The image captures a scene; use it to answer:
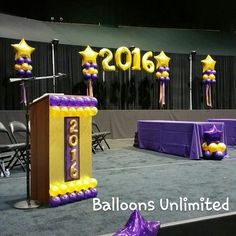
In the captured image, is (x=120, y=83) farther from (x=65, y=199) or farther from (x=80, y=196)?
(x=65, y=199)

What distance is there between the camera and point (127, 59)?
9.73 meters

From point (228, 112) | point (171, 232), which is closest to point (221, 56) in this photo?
point (228, 112)

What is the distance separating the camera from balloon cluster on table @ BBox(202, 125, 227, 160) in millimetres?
5836

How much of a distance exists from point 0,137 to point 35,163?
187 inches

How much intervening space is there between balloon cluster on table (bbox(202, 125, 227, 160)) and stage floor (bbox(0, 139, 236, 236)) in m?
0.19

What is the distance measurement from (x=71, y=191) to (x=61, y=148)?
40cm

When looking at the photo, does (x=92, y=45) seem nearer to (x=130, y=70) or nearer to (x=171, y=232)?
(x=130, y=70)

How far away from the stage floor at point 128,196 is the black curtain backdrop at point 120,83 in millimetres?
4248

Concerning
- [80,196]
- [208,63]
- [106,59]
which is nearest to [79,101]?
[80,196]

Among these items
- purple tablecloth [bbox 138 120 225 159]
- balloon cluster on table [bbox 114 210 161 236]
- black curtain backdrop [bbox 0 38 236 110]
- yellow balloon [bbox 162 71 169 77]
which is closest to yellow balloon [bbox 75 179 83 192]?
balloon cluster on table [bbox 114 210 161 236]

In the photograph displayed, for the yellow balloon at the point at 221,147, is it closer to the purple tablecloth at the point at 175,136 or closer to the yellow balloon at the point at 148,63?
the purple tablecloth at the point at 175,136

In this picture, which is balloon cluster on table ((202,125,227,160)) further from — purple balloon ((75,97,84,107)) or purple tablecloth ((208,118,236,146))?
purple balloon ((75,97,84,107))

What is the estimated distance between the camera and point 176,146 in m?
6.45

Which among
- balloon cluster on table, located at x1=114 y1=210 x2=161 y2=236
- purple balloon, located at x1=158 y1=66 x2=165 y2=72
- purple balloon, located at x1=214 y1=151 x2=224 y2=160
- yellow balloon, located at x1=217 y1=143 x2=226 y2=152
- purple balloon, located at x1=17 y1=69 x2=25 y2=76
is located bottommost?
purple balloon, located at x1=214 y1=151 x2=224 y2=160
